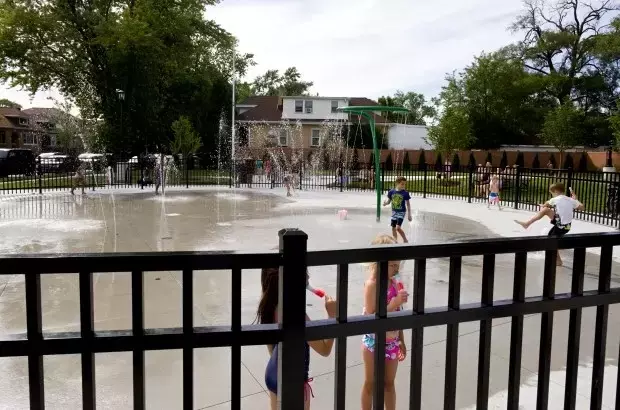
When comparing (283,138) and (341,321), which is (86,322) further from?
(283,138)

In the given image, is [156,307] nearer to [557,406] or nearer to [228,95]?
[557,406]

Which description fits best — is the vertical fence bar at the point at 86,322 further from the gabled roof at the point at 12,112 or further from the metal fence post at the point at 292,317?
the gabled roof at the point at 12,112

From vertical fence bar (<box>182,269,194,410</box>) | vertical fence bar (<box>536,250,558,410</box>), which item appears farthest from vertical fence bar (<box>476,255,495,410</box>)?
vertical fence bar (<box>182,269,194,410</box>)

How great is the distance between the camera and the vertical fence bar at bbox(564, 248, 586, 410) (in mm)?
2656

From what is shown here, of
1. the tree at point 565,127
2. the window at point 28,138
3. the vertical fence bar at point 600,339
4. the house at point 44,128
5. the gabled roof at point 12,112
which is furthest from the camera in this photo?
the window at point 28,138

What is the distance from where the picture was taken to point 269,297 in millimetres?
2678

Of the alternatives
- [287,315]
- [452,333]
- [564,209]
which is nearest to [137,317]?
[287,315]

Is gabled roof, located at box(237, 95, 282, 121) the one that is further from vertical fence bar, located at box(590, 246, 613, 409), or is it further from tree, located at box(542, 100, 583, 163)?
vertical fence bar, located at box(590, 246, 613, 409)

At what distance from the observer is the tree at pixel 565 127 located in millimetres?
43781

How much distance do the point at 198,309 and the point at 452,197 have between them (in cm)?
1882

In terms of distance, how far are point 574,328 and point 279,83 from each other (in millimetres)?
87397

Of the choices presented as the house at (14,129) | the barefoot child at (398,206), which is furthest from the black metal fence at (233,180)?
the house at (14,129)

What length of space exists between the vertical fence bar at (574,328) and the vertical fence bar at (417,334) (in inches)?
33.7

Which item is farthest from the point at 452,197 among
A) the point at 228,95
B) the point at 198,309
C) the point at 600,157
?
the point at 600,157
